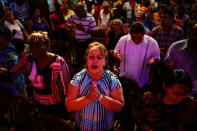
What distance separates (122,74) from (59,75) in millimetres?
1160

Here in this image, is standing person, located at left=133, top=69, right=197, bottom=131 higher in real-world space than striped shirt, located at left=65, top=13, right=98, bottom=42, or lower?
lower

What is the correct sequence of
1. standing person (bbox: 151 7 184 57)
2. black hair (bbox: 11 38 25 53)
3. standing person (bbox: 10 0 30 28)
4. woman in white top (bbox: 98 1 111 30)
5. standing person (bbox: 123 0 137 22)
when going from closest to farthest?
black hair (bbox: 11 38 25 53), standing person (bbox: 151 7 184 57), woman in white top (bbox: 98 1 111 30), standing person (bbox: 10 0 30 28), standing person (bbox: 123 0 137 22)

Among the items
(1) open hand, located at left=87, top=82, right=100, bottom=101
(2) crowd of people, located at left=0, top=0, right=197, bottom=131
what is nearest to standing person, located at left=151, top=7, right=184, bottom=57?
(2) crowd of people, located at left=0, top=0, right=197, bottom=131

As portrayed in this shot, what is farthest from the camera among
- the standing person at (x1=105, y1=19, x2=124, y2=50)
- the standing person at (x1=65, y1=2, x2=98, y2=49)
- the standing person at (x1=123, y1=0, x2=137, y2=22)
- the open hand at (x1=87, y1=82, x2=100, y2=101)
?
the standing person at (x1=123, y1=0, x2=137, y2=22)

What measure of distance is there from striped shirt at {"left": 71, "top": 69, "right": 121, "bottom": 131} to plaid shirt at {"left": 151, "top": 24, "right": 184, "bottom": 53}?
195 cm

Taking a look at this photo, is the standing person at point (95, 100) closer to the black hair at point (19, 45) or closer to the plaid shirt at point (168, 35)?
the black hair at point (19, 45)

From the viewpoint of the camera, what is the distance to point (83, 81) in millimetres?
1857

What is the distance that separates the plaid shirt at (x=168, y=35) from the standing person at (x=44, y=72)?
2057 mm

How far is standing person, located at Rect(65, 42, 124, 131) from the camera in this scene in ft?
5.91

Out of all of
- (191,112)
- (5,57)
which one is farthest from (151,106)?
(5,57)

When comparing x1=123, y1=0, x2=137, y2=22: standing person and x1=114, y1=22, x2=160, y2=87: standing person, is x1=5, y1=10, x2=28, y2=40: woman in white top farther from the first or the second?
x1=123, y1=0, x2=137, y2=22: standing person

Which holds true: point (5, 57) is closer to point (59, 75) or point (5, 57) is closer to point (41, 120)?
point (59, 75)

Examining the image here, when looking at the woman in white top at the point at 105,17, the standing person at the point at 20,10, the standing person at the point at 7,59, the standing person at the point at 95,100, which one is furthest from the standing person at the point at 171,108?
the standing person at the point at 20,10

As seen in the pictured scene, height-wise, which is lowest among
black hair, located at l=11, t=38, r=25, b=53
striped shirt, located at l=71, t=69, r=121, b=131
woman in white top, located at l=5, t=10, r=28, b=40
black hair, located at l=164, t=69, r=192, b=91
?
striped shirt, located at l=71, t=69, r=121, b=131
